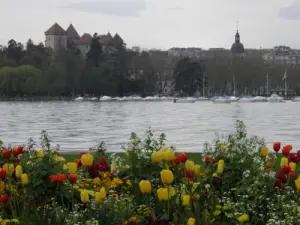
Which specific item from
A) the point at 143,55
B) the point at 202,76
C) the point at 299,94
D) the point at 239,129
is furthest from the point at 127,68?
the point at 239,129

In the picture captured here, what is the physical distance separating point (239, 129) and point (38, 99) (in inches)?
4593

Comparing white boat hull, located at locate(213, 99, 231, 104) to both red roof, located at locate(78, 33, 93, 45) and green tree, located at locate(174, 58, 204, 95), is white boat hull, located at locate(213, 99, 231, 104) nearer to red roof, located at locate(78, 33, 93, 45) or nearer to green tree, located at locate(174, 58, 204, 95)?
green tree, located at locate(174, 58, 204, 95)

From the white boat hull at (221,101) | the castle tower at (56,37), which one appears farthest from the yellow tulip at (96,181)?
the castle tower at (56,37)

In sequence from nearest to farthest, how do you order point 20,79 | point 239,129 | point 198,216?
1. point 198,216
2. point 239,129
3. point 20,79

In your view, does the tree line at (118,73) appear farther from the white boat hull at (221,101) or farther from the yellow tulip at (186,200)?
the yellow tulip at (186,200)

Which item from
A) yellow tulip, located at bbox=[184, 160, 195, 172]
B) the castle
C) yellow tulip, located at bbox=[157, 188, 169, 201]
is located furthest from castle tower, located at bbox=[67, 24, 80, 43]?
yellow tulip, located at bbox=[157, 188, 169, 201]

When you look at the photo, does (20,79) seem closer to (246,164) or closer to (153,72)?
(153,72)

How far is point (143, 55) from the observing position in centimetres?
13625

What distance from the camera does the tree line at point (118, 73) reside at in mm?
115206

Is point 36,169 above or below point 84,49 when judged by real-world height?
below

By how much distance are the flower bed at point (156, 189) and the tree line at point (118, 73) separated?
351 feet

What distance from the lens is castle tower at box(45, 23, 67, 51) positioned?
17012cm

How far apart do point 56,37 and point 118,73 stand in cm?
4834

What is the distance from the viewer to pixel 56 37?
558 ft
